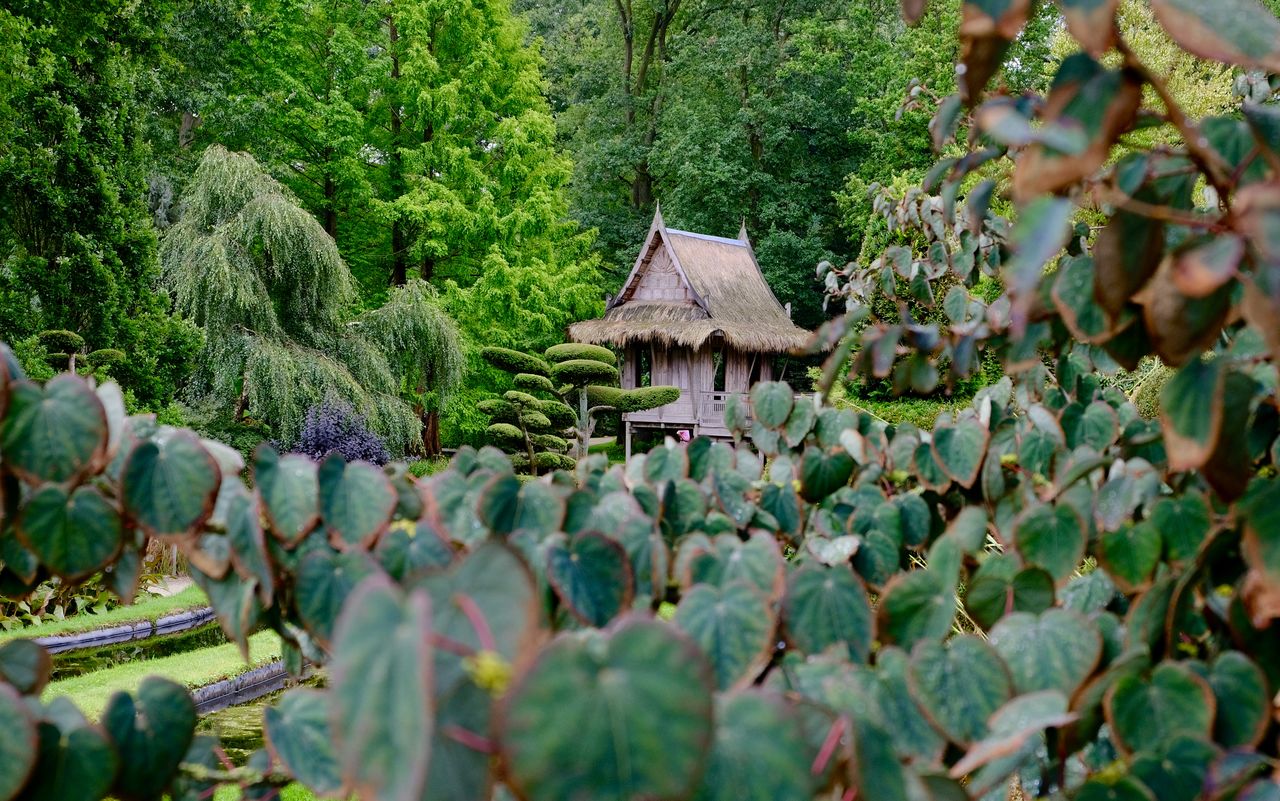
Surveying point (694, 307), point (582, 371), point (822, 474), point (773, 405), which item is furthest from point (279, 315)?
point (822, 474)

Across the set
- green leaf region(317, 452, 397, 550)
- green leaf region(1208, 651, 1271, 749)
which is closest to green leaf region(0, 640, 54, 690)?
green leaf region(317, 452, 397, 550)

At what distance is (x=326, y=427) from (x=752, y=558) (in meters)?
10.3

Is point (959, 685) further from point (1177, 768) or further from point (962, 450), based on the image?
point (962, 450)

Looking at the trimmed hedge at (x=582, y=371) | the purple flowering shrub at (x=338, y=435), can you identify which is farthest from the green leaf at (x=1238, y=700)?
the trimmed hedge at (x=582, y=371)

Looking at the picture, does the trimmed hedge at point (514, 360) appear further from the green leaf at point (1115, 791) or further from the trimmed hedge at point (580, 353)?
the green leaf at point (1115, 791)

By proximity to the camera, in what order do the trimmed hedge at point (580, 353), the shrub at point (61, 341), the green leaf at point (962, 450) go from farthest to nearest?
1. the trimmed hedge at point (580, 353)
2. the shrub at point (61, 341)
3. the green leaf at point (962, 450)

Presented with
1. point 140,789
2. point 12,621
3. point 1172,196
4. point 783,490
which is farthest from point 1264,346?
point 12,621

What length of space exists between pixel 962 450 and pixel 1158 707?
0.50 m

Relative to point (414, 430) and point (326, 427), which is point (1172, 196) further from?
point (414, 430)

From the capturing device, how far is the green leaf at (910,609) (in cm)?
71

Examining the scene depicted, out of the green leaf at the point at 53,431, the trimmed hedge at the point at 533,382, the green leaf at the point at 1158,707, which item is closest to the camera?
the green leaf at the point at 1158,707

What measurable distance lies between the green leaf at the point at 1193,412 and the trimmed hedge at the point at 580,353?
12443 millimetres

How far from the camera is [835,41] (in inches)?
805

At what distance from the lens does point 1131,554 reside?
74cm
